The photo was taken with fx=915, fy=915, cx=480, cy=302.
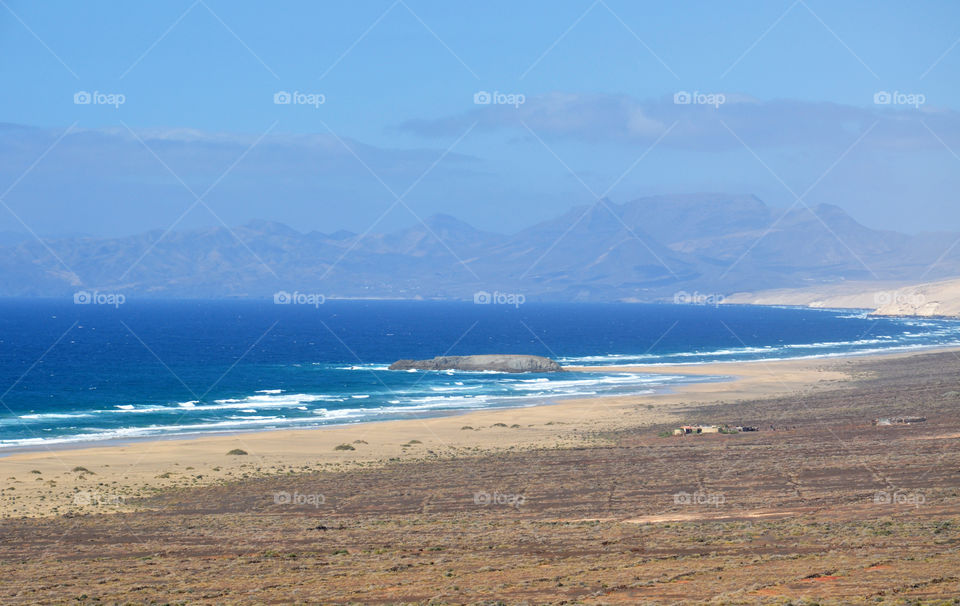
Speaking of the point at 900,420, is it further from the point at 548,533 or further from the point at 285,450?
the point at 285,450

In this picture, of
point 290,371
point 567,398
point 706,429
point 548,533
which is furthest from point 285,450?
point 290,371

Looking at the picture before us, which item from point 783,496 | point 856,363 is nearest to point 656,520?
point 783,496

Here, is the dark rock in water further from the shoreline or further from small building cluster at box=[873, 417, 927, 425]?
small building cluster at box=[873, 417, 927, 425]

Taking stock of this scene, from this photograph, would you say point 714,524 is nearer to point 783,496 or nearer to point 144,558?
point 783,496

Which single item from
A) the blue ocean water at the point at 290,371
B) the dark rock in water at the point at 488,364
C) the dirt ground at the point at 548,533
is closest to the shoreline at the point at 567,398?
the blue ocean water at the point at 290,371

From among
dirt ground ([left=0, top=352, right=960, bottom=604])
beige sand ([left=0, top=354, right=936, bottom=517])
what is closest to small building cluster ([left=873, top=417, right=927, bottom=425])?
dirt ground ([left=0, top=352, right=960, bottom=604])

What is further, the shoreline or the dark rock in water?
the dark rock in water
